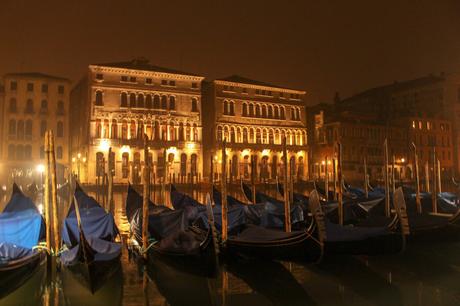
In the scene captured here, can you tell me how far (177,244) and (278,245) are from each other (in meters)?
1.49

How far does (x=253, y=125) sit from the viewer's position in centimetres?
3250

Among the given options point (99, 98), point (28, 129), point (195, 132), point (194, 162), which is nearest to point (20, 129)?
point (28, 129)

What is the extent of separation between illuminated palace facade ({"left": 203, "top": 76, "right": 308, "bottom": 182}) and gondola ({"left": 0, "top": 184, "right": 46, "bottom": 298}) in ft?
72.4

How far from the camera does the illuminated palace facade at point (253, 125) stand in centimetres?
Result: 3105

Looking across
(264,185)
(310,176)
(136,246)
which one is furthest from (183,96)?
(136,246)

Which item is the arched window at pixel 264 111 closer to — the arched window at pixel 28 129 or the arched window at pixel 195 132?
the arched window at pixel 195 132

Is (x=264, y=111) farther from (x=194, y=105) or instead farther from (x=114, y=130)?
(x=114, y=130)

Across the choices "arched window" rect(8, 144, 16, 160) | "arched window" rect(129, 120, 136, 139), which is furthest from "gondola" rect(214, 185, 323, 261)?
"arched window" rect(8, 144, 16, 160)

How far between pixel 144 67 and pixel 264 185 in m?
11.0

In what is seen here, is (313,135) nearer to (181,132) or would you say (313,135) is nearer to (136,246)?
(181,132)

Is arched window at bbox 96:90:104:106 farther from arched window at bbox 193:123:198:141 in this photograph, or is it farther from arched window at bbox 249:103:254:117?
arched window at bbox 249:103:254:117

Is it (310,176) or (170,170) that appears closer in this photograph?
(170,170)

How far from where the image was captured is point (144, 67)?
2895 centimetres

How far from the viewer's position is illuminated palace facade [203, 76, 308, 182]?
31047mm
